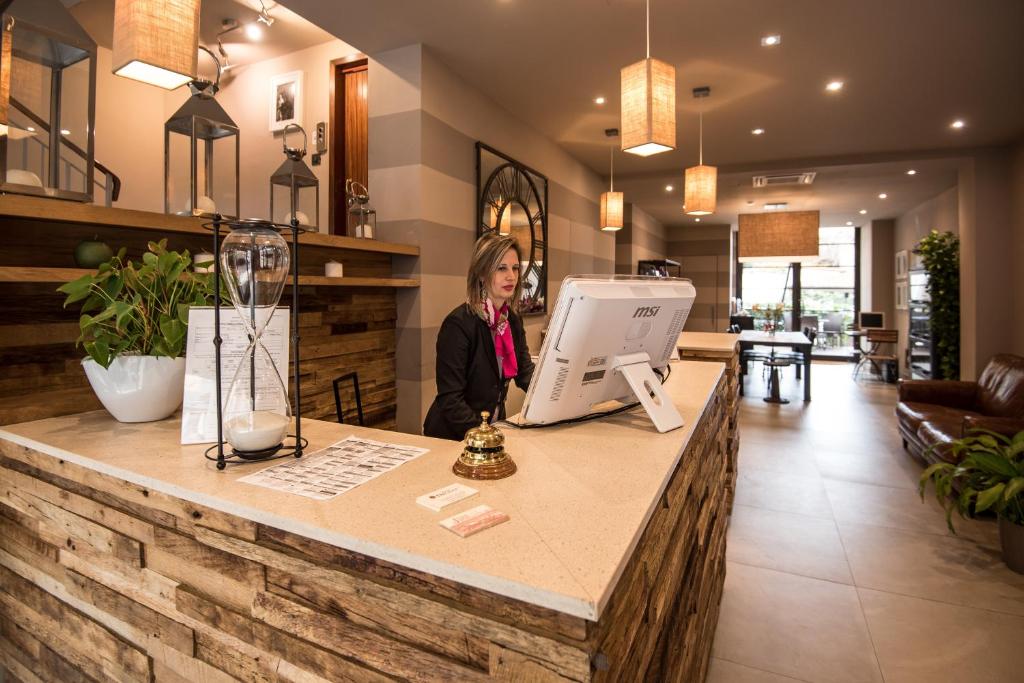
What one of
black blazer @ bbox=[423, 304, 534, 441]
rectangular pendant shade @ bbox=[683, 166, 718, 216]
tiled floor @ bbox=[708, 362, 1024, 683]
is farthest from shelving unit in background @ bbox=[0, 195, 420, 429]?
rectangular pendant shade @ bbox=[683, 166, 718, 216]

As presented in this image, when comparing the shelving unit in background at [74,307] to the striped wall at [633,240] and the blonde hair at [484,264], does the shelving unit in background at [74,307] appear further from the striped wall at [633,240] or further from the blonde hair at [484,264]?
the striped wall at [633,240]

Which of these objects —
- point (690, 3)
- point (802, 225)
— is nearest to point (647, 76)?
point (690, 3)

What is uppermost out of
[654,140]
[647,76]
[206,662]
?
[647,76]

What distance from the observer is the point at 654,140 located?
2801 mm

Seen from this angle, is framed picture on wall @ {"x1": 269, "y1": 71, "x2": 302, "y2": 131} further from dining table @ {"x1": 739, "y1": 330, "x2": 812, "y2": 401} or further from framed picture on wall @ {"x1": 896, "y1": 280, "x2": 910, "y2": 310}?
framed picture on wall @ {"x1": 896, "y1": 280, "x2": 910, "y2": 310}

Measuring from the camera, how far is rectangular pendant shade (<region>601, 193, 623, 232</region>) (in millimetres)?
6188

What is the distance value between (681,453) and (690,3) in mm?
2886

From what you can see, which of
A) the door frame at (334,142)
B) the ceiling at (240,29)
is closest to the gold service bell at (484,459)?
the door frame at (334,142)

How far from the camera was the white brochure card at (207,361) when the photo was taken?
3.93 feet

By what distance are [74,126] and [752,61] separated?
3.98 meters

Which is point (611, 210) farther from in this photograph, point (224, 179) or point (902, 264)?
point (902, 264)

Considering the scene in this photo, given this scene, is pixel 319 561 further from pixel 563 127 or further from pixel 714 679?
pixel 563 127

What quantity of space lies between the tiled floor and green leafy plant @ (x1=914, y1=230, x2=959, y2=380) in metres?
2.83

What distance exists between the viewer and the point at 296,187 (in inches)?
122
